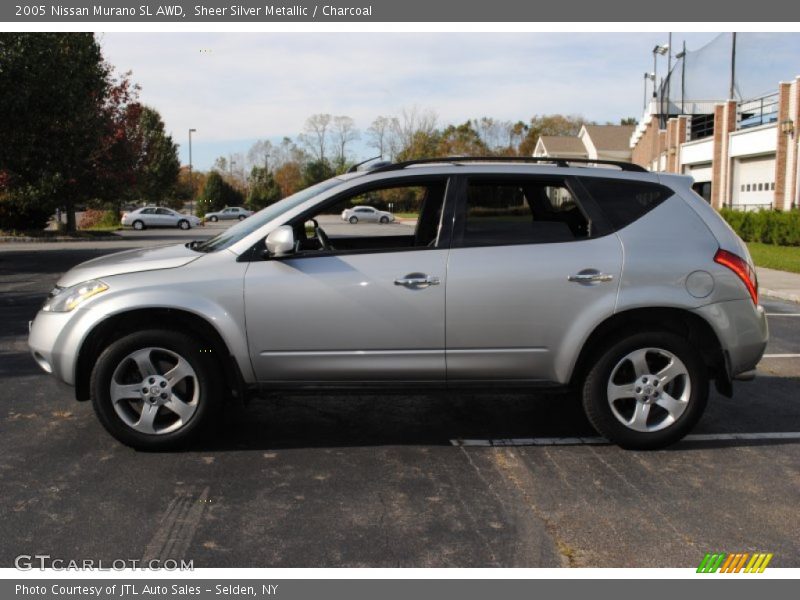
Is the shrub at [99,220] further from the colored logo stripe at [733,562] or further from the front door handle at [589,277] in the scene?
the colored logo stripe at [733,562]

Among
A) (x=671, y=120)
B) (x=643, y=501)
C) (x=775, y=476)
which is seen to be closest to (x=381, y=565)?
(x=643, y=501)

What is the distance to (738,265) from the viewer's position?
5410mm

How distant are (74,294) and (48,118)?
18.0 m

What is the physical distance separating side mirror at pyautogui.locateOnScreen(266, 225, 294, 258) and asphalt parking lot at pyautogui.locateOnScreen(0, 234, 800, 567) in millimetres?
1353

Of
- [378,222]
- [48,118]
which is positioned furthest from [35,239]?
[378,222]

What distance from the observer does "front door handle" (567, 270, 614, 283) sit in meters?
5.27

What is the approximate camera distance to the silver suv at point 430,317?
5.22 metres

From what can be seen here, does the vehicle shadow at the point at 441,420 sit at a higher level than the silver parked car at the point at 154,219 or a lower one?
lower

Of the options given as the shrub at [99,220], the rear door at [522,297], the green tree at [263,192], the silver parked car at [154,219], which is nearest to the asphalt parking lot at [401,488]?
the rear door at [522,297]

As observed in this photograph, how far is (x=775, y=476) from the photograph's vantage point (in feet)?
16.4

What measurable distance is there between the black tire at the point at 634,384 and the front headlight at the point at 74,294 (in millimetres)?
3243

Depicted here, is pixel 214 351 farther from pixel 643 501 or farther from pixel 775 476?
pixel 775 476

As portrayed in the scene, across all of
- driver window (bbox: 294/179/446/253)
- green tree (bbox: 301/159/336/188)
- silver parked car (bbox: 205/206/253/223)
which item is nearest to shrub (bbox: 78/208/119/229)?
silver parked car (bbox: 205/206/253/223)

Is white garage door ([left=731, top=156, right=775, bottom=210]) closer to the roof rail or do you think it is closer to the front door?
the roof rail
